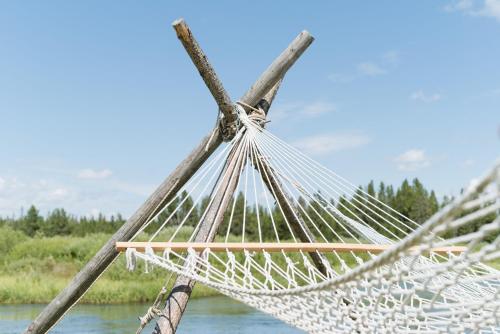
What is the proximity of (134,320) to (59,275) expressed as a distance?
4.72m

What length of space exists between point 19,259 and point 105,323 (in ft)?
21.3

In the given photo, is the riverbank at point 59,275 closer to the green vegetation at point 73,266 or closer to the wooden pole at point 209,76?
the green vegetation at point 73,266

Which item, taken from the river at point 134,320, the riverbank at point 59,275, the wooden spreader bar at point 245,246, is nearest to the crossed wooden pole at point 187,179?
the wooden spreader bar at point 245,246

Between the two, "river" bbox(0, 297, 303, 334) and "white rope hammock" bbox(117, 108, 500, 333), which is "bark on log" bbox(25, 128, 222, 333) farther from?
"river" bbox(0, 297, 303, 334)

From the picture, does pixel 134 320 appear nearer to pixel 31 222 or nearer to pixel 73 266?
pixel 73 266

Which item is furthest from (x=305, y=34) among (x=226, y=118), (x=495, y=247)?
(x=495, y=247)

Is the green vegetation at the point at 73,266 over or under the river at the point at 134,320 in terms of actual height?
over

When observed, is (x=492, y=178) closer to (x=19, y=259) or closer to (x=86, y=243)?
(x=86, y=243)

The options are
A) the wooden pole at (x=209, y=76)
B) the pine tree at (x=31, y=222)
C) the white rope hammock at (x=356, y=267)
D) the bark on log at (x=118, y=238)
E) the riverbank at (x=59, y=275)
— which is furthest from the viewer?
the pine tree at (x=31, y=222)

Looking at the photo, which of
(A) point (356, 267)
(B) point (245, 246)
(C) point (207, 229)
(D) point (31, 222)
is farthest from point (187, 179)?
(D) point (31, 222)

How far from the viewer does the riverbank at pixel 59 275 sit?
9734mm

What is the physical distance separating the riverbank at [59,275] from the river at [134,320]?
368 millimetres

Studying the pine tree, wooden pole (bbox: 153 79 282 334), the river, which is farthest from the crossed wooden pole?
the pine tree

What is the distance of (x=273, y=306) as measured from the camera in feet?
7.14
